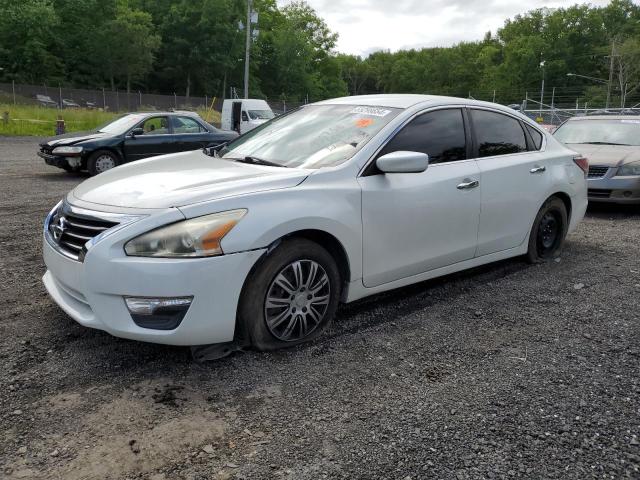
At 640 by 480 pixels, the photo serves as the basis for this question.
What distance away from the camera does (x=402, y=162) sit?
365 centimetres

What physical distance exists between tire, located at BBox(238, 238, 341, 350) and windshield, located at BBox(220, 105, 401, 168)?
70 centimetres

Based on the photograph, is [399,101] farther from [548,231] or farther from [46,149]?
[46,149]

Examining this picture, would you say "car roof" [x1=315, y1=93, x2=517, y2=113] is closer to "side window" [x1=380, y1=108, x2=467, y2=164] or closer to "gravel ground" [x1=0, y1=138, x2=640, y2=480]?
"side window" [x1=380, y1=108, x2=467, y2=164]

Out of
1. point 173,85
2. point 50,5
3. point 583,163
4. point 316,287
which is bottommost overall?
point 316,287

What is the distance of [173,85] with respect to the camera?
2670 inches

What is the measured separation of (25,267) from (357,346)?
3.20 meters

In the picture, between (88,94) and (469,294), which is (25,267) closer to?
(469,294)

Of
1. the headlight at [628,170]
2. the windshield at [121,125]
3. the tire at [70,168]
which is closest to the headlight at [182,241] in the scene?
the headlight at [628,170]

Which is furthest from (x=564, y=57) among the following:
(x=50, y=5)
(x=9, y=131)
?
(x=9, y=131)

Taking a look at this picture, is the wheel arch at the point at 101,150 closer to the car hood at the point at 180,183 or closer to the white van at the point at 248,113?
the car hood at the point at 180,183

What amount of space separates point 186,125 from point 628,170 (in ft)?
28.5

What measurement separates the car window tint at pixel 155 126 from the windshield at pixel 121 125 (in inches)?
8.8

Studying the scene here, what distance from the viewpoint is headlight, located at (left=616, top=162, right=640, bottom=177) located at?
8289mm

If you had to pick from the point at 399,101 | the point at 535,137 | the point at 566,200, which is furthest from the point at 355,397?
the point at 566,200
